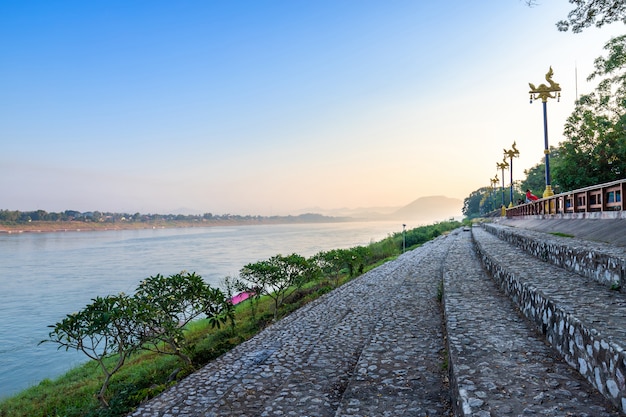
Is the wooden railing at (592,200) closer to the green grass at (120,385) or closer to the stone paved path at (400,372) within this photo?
the stone paved path at (400,372)

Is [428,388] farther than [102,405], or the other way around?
[102,405]

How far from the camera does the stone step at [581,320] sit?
218 centimetres

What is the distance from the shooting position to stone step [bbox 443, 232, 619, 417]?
226cm

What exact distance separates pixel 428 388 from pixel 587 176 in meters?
26.5

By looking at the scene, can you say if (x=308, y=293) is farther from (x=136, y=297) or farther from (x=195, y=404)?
(x=195, y=404)

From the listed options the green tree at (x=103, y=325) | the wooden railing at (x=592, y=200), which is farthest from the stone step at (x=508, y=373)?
the wooden railing at (x=592, y=200)

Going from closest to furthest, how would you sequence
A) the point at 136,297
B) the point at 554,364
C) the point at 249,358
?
1. the point at 554,364
2. the point at 249,358
3. the point at 136,297

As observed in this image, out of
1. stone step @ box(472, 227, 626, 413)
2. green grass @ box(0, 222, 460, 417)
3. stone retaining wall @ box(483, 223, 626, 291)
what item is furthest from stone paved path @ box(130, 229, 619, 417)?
green grass @ box(0, 222, 460, 417)

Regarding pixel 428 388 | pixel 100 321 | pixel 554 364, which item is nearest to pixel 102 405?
pixel 100 321

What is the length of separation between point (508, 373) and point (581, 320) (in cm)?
65

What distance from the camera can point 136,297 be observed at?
20.9 feet

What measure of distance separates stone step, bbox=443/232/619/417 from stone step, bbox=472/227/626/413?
3.7 inches

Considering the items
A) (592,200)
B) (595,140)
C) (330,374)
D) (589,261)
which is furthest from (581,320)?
(595,140)

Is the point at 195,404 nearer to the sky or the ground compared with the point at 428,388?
nearer to the ground
